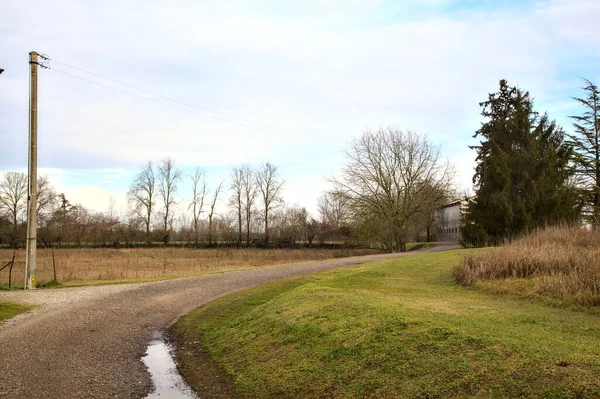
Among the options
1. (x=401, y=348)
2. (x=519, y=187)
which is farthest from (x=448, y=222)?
(x=401, y=348)

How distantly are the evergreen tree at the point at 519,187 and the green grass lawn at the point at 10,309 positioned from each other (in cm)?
2265

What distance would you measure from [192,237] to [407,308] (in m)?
65.6

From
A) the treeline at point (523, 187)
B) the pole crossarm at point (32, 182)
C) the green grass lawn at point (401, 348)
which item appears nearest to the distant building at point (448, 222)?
the treeline at point (523, 187)

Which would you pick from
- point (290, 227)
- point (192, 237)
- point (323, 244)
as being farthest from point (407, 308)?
point (192, 237)

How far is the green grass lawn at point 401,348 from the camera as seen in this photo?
16.2 ft

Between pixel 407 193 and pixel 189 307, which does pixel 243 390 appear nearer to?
pixel 189 307

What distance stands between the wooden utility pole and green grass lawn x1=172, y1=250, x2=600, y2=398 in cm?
911

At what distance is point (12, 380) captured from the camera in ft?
22.3

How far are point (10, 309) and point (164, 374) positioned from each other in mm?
7603

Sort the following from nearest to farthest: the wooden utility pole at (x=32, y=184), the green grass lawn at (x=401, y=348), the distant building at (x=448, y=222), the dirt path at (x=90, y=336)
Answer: the green grass lawn at (x=401, y=348)
the dirt path at (x=90, y=336)
the wooden utility pole at (x=32, y=184)
the distant building at (x=448, y=222)

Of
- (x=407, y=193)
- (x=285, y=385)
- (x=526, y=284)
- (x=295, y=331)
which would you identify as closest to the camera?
(x=285, y=385)

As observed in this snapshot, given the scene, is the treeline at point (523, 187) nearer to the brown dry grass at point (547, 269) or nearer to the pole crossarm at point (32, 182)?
the brown dry grass at point (547, 269)

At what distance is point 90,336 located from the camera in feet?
31.6

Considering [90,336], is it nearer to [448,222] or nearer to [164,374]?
[164,374]
